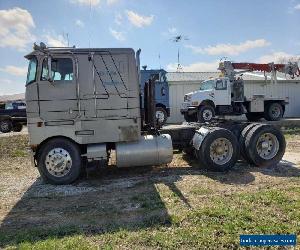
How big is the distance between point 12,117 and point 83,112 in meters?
16.2

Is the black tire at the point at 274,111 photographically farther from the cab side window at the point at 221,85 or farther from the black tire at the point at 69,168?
the black tire at the point at 69,168

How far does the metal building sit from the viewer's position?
30.4m

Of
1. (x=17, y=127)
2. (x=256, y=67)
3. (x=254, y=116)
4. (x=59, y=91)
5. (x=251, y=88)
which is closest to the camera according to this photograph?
(x=59, y=91)

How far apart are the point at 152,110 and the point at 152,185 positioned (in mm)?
2313

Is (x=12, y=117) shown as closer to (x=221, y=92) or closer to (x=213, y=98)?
(x=213, y=98)

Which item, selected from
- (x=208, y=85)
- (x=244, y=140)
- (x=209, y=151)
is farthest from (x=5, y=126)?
(x=244, y=140)

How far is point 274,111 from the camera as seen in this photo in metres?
25.1

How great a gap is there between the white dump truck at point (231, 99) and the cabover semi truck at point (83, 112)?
44.4 feet

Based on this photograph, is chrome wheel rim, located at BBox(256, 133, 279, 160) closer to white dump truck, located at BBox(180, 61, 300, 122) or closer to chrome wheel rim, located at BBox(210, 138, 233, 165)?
chrome wheel rim, located at BBox(210, 138, 233, 165)

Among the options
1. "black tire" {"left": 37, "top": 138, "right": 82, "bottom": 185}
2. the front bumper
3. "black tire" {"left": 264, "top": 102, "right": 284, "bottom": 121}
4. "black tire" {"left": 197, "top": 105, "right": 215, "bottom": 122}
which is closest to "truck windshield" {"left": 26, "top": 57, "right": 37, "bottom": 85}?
"black tire" {"left": 37, "top": 138, "right": 82, "bottom": 185}

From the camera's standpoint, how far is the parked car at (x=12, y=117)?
23734 mm

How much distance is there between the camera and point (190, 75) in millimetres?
35531

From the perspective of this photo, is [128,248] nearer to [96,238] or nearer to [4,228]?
[96,238]

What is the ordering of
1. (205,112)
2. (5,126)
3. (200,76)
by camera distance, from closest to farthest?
(205,112)
(5,126)
(200,76)
